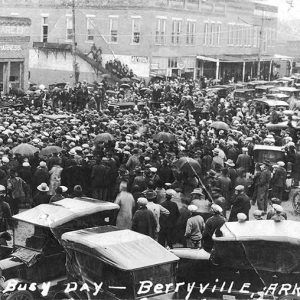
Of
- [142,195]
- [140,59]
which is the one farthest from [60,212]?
[140,59]

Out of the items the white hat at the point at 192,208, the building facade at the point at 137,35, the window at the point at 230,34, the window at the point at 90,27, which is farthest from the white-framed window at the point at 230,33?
the white hat at the point at 192,208

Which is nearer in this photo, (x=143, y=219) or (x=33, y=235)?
(x=33, y=235)

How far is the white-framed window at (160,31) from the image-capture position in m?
49.4

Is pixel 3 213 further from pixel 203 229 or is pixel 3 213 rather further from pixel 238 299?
pixel 238 299

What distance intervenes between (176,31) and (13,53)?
16810mm

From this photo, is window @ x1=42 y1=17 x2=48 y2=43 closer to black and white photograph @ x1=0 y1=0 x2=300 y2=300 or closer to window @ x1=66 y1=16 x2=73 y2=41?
window @ x1=66 y1=16 x2=73 y2=41

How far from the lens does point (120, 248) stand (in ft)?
31.1

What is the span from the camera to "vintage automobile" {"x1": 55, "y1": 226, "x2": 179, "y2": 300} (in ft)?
29.5

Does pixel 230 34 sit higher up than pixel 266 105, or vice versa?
pixel 230 34

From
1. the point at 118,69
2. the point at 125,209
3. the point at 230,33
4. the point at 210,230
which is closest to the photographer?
the point at 210,230

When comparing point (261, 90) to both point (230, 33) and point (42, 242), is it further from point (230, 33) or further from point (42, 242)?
point (42, 242)

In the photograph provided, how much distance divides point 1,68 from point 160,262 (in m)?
32.4

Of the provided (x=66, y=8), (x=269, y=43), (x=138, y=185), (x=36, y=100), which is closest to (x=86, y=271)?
(x=138, y=185)

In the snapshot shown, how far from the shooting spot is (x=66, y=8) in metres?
52.3
